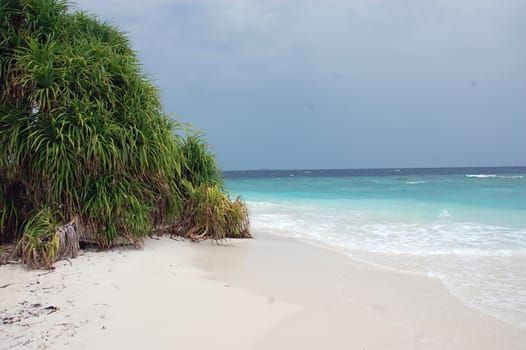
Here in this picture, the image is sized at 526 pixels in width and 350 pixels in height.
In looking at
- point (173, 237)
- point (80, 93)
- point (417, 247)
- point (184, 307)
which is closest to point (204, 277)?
point (184, 307)

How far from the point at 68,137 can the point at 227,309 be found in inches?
106

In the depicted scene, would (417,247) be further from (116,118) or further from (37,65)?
(37,65)

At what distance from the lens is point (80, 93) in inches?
191

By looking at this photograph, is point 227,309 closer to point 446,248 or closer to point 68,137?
point 68,137

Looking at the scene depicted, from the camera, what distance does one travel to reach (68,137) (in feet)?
14.6

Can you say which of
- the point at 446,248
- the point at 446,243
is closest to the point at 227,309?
the point at 446,248

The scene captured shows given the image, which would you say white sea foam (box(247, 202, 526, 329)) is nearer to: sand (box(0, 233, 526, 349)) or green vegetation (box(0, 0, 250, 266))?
sand (box(0, 233, 526, 349))

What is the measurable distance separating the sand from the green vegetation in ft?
1.65

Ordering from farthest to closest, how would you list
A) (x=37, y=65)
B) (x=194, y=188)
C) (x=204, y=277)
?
(x=194, y=188) → (x=37, y=65) → (x=204, y=277)

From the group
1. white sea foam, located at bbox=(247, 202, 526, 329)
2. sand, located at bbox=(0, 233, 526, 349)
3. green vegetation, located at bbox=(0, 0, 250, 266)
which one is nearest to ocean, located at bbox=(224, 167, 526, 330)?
white sea foam, located at bbox=(247, 202, 526, 329)

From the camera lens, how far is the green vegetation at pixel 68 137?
4434mm

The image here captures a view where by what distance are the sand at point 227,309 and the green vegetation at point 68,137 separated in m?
0.50

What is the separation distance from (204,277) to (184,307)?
92 centimetres

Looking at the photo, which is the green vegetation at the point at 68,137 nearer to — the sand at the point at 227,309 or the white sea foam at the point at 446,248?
the sand at the point at 227,309
